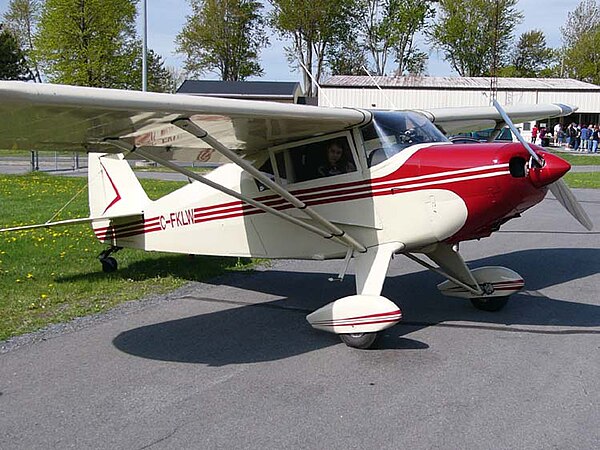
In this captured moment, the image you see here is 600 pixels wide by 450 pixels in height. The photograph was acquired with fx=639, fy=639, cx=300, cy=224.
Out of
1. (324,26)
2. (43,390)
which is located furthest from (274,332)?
(324,26)

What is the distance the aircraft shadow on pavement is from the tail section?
1553 mm

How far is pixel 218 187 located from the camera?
239 inches

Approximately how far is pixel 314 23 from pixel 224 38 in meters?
9.05

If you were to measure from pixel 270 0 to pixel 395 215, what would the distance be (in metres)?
59.6

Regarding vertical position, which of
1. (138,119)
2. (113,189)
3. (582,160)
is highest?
(138,119)

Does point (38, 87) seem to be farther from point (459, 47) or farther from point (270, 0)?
point (459, 47)

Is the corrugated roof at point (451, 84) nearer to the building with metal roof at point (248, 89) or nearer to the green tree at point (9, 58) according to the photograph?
the building with metal roof at point (248, 89)

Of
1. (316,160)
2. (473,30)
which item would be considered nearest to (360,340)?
(316,160)

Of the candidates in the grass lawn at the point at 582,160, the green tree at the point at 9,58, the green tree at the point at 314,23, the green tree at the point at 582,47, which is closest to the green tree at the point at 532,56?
the green tree at the point at 582,47

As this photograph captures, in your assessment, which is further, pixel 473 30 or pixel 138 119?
pixel 473 30

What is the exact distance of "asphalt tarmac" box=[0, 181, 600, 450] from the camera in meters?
→ 4.07

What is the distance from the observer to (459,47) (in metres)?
70.2

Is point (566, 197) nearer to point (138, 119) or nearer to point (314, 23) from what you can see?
point (138, 119)

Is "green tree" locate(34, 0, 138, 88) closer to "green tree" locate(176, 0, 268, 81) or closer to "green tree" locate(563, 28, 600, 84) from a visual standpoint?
"green tree" locate(176, 0, 268, 81)
